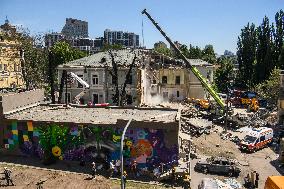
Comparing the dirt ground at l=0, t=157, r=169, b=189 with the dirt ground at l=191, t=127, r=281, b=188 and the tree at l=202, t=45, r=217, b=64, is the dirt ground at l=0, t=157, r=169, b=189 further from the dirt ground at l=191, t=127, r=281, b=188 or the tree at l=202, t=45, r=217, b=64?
the tree at l=202, t=45, r=217, b=64

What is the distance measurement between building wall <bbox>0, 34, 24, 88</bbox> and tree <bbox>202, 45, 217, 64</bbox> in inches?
2341

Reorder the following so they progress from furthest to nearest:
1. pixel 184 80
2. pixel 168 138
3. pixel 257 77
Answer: pixel 257 77 → pixel 184 80 → pixel 168 138

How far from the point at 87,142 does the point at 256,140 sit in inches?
823

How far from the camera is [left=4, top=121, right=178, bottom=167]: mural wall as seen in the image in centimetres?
3031

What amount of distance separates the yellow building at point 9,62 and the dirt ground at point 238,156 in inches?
1759

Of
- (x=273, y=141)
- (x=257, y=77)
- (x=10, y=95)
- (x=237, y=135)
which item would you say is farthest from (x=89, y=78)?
(x=257, y=77)

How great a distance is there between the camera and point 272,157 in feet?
122

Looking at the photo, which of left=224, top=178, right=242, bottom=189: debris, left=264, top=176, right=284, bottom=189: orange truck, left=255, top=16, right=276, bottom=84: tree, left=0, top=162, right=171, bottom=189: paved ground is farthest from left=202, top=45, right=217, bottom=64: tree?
left=264, top=176, right=284, bottom=189: orange truck

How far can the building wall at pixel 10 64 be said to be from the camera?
68.3 meters

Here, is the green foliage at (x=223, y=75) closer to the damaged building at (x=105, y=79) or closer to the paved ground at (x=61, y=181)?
the damaged building at (x=105, y=79)

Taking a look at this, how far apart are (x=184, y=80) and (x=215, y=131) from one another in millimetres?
23296

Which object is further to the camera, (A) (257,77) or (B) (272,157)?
(A) (257,77)

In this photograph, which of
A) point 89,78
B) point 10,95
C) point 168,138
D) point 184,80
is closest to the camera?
point 168,138

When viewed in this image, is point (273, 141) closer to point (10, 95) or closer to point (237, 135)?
point (237, 135)
